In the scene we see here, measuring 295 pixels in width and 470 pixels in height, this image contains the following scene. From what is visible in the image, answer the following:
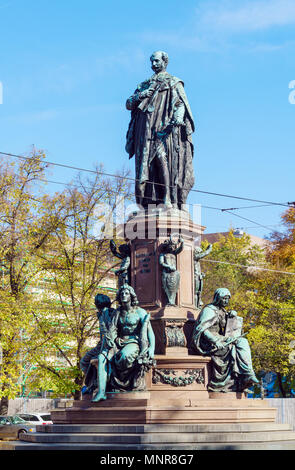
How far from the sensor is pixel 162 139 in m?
15.1

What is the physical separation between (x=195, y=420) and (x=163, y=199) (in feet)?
16.0

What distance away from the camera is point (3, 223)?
87.3 feet

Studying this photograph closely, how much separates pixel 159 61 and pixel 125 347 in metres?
6.57

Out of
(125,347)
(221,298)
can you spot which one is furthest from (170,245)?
(125,347)

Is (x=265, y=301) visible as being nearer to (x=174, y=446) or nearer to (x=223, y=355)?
(x=223, y=355)

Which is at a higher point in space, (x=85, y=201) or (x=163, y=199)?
(x=85, y=201)

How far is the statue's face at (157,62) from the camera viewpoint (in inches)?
611

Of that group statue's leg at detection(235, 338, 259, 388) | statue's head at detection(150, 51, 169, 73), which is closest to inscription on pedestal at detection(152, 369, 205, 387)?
statue's leg at detection(235, 338, 259, 388)

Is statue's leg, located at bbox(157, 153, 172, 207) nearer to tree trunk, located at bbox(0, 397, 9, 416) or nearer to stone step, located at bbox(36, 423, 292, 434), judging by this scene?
stone step, located at bbox(36, 423, 292, 434)

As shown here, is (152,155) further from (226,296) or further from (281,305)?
(281,305)

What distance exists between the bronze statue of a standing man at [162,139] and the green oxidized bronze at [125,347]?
2856 millimetres

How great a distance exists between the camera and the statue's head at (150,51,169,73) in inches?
611

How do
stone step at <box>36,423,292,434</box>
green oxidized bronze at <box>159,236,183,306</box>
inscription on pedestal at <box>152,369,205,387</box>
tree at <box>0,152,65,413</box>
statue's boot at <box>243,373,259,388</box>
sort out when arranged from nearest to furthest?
stone step at <box>36,423,292,434</box>, inscription on pedestal at <box>152,369,205,387</box>, statue's boot at <box>243,373,259,388</box>, green oxidized bronze at <box>159,236,183,306</box>, tree at <box>0,152,65,413</box>
